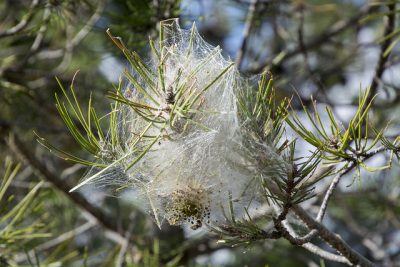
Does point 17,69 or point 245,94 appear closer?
point 245,94

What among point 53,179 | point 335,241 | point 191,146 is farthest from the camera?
point 53,179

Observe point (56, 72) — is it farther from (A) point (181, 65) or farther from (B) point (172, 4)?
(A) point (181, 65)

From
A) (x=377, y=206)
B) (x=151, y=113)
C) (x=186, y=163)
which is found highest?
(x=151, y=113)

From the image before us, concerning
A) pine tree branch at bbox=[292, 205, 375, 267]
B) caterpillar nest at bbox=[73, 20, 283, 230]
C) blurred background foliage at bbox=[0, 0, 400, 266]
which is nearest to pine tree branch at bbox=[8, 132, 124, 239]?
blurred background foliage at bbox=[0, 0, 400, 266]

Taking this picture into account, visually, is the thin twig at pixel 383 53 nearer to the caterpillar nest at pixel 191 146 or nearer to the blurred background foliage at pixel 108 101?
the blurred background foliage at pixel 108 101

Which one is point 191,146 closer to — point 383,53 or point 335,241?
point 335,241

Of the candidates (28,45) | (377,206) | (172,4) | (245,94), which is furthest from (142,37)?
(377,206)

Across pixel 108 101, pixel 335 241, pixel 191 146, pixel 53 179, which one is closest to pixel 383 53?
pixel 335 241

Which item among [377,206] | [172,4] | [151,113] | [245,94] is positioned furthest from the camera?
[377,206]
